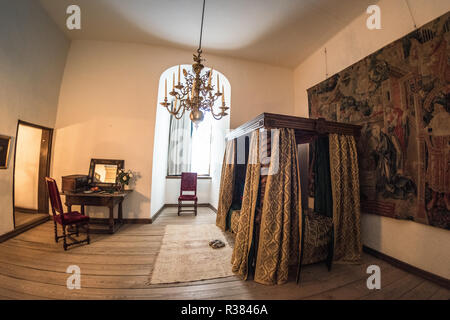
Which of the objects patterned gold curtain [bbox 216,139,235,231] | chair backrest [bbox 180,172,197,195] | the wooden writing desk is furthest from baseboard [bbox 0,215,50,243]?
patterned gold curtain [bbox 216,139,235,231]

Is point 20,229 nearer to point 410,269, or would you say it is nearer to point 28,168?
point 28,168

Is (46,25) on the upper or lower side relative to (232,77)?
upper

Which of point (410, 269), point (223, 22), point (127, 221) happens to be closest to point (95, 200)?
point (127, 221)

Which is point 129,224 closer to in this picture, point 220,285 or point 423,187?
point 220,285

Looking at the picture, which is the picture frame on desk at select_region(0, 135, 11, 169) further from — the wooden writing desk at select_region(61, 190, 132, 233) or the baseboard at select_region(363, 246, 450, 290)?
the baseboard at select_region(363, 246, 450, 290)

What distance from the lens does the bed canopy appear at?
6.14 feet

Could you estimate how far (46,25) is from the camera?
323cm

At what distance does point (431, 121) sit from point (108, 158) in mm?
5719

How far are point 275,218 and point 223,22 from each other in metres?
3.85

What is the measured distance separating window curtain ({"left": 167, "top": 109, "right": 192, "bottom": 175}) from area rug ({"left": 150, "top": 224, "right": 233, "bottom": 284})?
270 centimetres

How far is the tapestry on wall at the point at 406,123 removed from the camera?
191cm
